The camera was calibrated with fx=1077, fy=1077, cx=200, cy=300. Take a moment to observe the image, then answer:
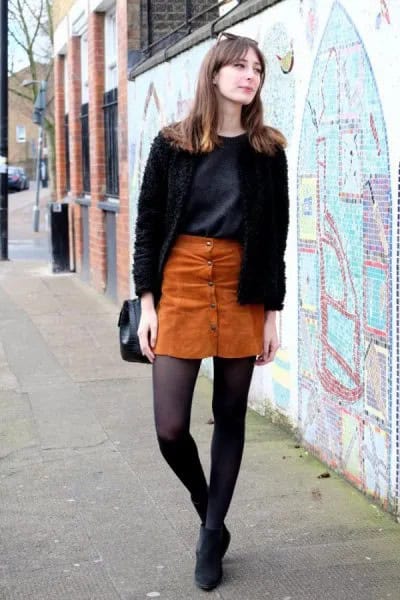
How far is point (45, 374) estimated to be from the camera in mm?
8500

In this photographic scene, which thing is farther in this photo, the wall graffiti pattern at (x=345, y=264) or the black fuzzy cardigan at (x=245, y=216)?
the wall graffiti pattern at (x=345, y=264)

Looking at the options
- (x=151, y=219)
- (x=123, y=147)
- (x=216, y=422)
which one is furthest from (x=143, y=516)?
(x=123, y=147)

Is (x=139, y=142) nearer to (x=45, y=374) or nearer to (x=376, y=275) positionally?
(x=45, y=374)

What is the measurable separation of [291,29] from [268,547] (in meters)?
2.92

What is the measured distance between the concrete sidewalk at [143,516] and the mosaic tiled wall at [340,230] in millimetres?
262

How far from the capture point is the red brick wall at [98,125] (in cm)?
1324

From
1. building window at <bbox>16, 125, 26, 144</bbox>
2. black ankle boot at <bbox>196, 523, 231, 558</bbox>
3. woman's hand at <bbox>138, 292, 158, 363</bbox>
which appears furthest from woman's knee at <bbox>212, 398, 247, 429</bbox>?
building window at <bbox>16, 125, 26, 144</bbox>

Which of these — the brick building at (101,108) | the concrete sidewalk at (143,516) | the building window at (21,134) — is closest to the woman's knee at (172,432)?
the concrete sidewalk at (143,516)

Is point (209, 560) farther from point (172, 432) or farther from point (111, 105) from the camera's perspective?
point (111, 105)

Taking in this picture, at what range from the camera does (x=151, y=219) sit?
155 inches

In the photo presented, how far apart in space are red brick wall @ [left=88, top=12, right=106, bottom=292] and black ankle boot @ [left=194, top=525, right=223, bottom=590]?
366 inches

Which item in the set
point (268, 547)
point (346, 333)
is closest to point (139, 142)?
point (346, 333)

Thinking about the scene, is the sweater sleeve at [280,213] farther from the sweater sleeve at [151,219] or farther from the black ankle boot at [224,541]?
the black ankle boot at [224,541]

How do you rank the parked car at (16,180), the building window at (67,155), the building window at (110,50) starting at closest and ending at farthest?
the building window at (110,50) → the building window at (67,155) → the parked car at (16,180)
